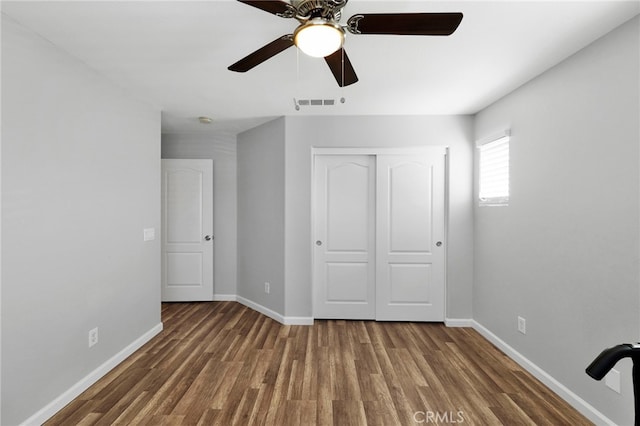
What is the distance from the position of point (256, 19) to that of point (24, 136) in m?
1.57

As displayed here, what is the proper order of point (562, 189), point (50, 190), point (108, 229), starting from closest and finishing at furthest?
point (50, 190), point (562, 189), point (108, 229)

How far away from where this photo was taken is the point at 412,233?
3797 millimetres

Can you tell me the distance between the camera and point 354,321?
12.6ft

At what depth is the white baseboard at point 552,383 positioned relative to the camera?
203 centimetres

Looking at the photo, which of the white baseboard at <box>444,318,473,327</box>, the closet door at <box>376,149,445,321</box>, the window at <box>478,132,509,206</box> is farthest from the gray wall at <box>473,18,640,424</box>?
the closet door at <box>376,149,445,321</box>

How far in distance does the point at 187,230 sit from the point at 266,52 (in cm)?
357

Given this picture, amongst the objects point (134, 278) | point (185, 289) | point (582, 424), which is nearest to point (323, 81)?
point (134, 278)

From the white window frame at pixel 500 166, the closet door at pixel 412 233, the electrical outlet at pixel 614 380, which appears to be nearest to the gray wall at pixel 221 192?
the closet door at pixel 412 233

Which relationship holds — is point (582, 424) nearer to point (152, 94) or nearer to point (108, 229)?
point (108, 229)

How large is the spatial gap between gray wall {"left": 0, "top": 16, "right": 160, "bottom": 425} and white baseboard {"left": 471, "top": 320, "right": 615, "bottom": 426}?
11.5 feet

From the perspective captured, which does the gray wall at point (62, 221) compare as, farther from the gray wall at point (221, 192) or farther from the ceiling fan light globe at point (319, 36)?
the ceiling fan light globe at point (319, 36)

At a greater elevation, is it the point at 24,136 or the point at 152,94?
the point at 152,94

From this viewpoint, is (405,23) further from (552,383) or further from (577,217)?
(552,383)

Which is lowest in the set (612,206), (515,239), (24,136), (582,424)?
(582,424)
